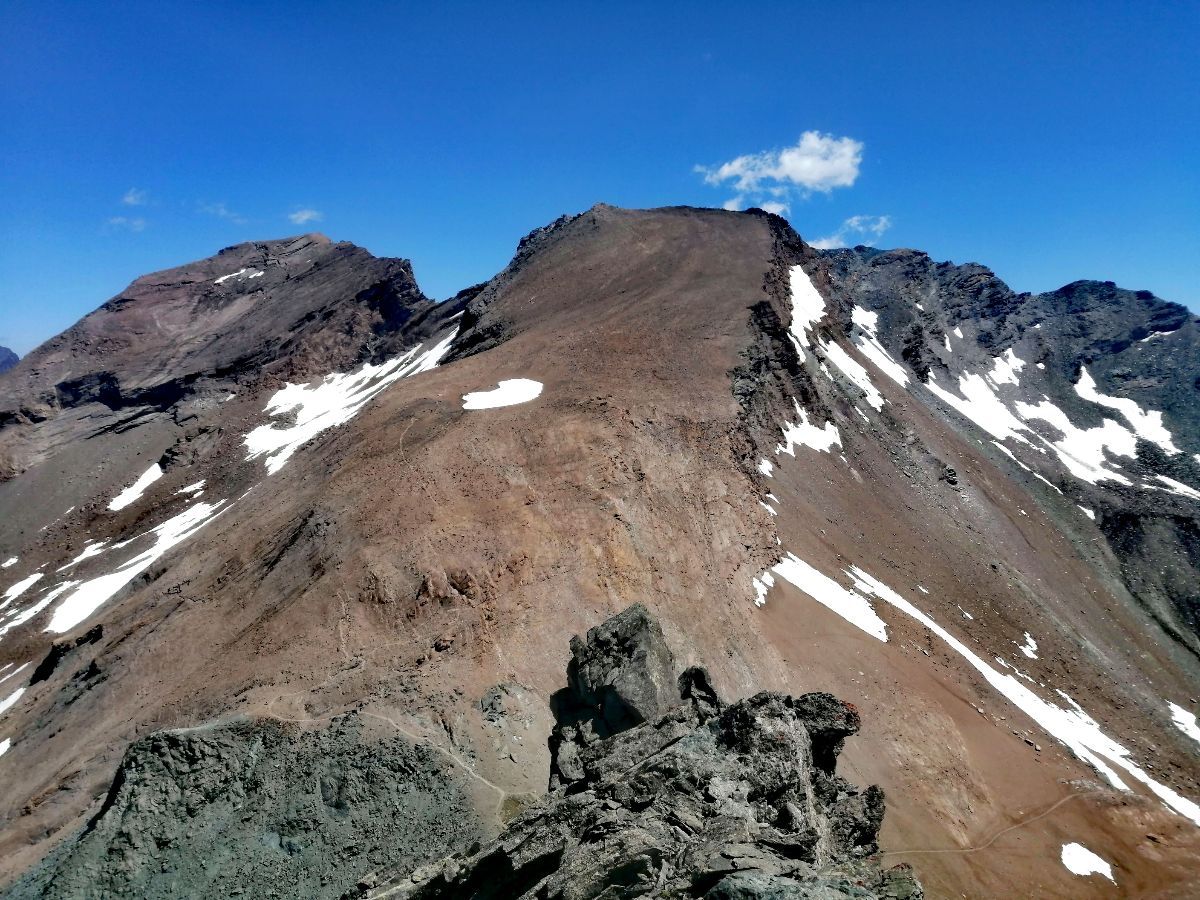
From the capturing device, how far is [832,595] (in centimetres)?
3597

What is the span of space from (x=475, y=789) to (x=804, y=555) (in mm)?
24520

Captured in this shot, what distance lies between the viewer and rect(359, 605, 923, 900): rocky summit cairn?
389 inches

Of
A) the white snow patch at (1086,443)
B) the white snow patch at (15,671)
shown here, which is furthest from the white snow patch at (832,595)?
the white snow patch at (1086,443)

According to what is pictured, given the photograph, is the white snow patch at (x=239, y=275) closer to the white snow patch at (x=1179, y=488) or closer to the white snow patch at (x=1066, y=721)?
the white snow patch at (x=1066, y=721)

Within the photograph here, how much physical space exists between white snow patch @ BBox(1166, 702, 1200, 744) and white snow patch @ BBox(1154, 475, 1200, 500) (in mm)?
41810

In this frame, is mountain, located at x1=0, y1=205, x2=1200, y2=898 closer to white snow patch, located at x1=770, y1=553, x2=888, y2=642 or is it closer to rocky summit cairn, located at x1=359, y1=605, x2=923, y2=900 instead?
white snow patch, located at x1=770, y1=553, x2=888, y2=642

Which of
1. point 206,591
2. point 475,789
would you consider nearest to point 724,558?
point 475,789

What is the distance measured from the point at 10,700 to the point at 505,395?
2858 centimetres

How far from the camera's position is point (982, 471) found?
221 ft

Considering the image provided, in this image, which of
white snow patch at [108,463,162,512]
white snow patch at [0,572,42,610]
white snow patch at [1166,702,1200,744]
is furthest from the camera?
white snow patch at [108,463,162,512]

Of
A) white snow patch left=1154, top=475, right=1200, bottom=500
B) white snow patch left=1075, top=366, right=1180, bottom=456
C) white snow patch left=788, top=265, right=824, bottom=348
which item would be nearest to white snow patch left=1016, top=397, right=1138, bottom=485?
white snow patch left=1075, top=366, right=1180, bottom=456

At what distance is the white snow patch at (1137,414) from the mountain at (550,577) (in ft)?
21.6

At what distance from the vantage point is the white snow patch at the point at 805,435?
49175mm

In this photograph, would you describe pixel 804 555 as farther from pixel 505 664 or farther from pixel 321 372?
pixel 321 372
